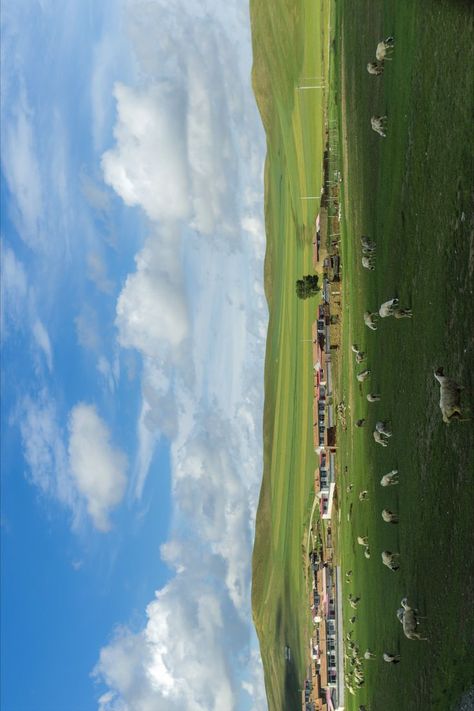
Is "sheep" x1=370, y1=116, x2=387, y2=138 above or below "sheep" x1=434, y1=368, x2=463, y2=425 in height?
above

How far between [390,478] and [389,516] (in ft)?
9.81

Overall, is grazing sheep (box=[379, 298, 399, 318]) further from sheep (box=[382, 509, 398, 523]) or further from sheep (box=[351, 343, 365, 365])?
sheep (box=[382, 509, 398, 523])

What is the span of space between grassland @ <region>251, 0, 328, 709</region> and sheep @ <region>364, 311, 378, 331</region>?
157 feet

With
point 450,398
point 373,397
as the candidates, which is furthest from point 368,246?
point 450,398

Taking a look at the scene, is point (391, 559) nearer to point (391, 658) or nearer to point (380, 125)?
point (391, 658)

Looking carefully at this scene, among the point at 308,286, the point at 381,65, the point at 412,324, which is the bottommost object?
the point at 412,324

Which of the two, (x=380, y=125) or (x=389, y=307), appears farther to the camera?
(x=380, y=125)

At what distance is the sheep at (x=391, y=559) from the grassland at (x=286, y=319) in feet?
181

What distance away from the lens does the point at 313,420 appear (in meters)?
104

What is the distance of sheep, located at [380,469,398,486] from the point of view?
4924 cm

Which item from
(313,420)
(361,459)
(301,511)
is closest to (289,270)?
(313,420)

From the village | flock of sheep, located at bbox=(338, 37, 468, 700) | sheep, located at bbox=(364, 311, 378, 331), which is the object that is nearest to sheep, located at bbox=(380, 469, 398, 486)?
flock of sheep, located at bbox=(338, 37, 468, 700)

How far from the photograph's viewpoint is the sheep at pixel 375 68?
171 ft

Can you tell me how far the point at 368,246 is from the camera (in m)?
56.6
